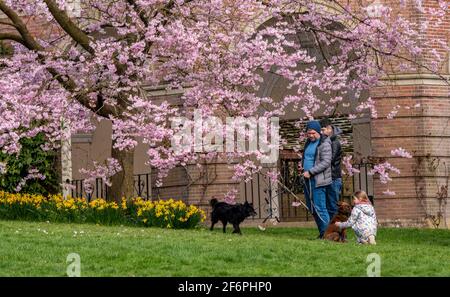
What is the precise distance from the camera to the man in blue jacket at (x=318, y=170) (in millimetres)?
21250

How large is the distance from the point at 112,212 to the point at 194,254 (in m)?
6.37

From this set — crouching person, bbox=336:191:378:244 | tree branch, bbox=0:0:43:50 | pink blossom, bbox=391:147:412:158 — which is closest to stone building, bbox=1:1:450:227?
pink blossom, bbox=391:147:412:158

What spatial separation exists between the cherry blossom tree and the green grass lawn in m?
2.48

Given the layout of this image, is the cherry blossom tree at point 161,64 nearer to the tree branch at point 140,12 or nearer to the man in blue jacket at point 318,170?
the tree branch at point 140,12

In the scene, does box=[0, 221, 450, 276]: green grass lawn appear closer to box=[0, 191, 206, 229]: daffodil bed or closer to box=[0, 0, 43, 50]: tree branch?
box=[0, 191, 206, 229]: daffodil bed

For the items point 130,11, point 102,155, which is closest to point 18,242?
point 130,11

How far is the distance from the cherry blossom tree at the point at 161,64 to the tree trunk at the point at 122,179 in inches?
0.7

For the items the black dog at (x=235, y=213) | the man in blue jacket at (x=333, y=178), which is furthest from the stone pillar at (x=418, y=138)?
the man in blue jacket at (x=333, y=178)

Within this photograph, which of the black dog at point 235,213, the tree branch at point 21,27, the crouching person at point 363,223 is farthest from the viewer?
the tree branch at point 21,27

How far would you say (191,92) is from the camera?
24.0 metres

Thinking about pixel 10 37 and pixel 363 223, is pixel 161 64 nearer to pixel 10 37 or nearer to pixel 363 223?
pixel 10 37

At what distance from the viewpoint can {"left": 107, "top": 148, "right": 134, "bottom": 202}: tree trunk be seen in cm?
2522

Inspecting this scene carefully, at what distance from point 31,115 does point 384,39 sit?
6.07 m

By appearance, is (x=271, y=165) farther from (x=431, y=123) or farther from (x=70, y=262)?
(x=70, y=262)
